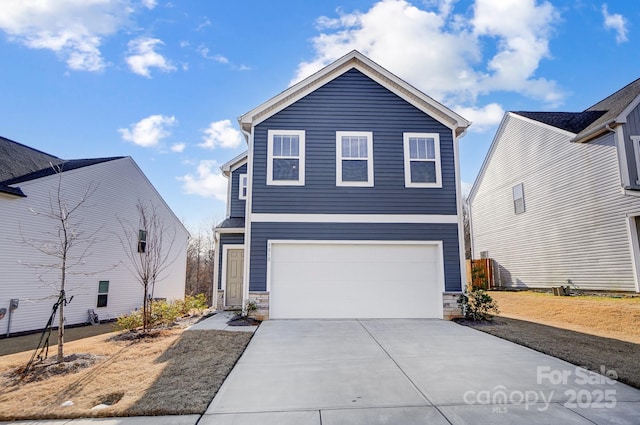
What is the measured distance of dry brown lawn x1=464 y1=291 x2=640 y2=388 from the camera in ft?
18.3

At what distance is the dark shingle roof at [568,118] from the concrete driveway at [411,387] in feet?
38.6

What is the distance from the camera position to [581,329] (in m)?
8.63

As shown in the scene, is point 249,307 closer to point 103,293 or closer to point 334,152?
point 334,152

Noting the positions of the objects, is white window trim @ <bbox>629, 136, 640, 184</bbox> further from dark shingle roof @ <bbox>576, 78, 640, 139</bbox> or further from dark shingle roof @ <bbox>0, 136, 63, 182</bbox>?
dark shingle roof @ <bbox>0, 136, 63, 182</bbox>

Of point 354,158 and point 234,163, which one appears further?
point 234,163

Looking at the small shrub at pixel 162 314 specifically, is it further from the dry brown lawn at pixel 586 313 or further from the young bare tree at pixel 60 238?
the dry brown lawn at pixel 586 313

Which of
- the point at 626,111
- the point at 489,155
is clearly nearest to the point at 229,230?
the point at 626,111

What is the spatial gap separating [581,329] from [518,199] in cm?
954

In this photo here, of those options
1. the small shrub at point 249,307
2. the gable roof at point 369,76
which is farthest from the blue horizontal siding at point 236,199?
the small shrub at point 249,307

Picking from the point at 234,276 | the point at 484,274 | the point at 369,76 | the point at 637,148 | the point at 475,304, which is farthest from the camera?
the point at 484,274

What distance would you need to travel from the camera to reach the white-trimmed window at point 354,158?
988cm

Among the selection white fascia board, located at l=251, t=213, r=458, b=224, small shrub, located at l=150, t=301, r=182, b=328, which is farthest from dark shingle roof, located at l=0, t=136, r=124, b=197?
white fascia board, located at l=251, t=213, r=458, b=224

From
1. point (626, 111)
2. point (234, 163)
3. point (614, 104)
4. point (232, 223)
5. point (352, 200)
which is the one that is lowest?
point (232, 223)

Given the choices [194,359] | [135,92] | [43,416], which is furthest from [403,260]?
[135,92]
